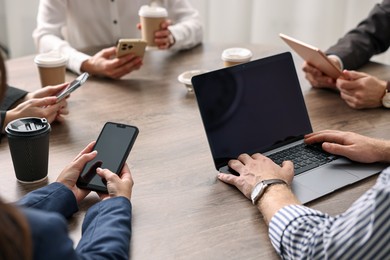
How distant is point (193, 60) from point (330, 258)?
1.26 m

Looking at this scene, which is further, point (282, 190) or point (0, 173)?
point (0, 173)

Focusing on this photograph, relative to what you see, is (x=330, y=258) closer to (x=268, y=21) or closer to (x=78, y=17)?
(x=78, y=17)

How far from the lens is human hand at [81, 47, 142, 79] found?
184 centimetres

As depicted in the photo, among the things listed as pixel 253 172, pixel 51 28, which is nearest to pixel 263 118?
pixel 253 172

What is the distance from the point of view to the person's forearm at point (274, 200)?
108cm

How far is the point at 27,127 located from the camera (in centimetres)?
121

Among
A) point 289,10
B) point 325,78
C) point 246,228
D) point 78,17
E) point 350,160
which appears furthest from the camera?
point 289,10

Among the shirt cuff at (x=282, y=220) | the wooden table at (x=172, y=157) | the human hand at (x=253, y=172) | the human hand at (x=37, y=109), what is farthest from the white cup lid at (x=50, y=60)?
the shirt cuff at (x=282, y=220)

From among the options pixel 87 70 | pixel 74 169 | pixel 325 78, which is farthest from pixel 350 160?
pixel 87 70

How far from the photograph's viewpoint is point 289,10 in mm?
3035

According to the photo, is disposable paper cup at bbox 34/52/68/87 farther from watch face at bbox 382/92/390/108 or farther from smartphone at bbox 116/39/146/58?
watch face at bbox 382/92/390/108

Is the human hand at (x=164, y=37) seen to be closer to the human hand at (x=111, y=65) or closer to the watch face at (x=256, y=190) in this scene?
the human hand at (x=111, y=65)

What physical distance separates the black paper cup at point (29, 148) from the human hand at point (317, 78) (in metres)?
0.96

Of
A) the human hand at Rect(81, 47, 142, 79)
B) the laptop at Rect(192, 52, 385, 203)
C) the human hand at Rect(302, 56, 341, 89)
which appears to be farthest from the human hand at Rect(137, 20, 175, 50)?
the laptop at Rect(192, 52, 385, 203)
